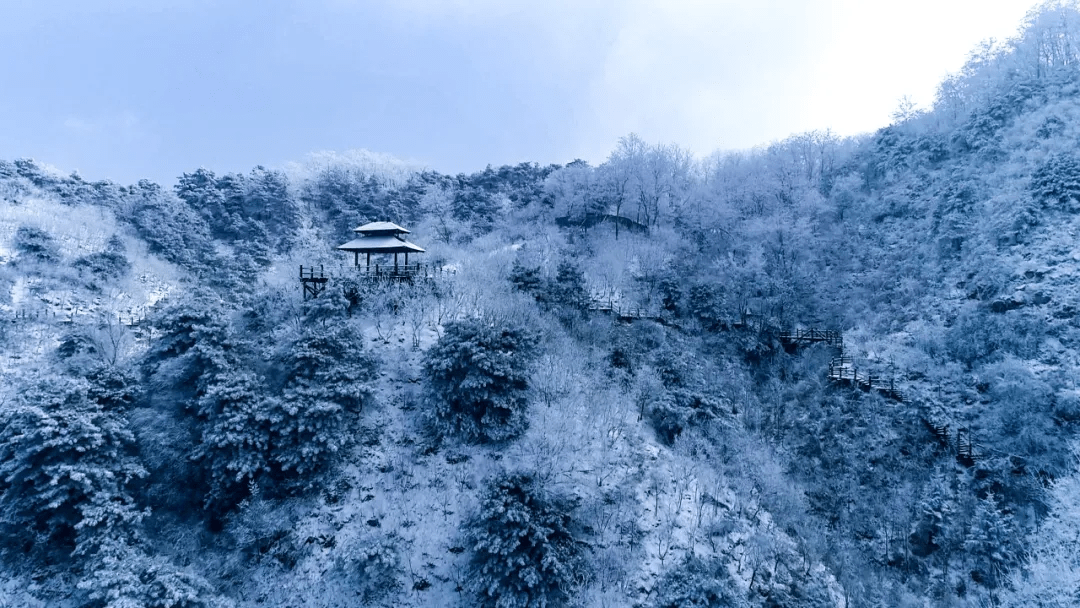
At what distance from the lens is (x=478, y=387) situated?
17188mm

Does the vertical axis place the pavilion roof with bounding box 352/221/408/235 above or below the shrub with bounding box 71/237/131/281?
above

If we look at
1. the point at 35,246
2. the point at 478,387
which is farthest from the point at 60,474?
the point at 35,246

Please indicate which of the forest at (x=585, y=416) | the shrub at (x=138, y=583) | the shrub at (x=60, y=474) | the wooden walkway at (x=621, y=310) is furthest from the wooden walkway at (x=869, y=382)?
the shrub at (x=60, y=474)

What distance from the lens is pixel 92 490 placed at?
13555 mm

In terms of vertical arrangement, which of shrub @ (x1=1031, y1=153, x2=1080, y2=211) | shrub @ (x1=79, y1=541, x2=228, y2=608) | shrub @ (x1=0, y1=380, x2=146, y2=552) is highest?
shrub @ (x1=1031, y1=153, x2=1080, y2=211)

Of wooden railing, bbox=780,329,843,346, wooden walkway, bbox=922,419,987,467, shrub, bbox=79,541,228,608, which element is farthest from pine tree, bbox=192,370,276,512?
wooden walkway, bbox=922,419,987,467

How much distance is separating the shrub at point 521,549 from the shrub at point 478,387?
369cm

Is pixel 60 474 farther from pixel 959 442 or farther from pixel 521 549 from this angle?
pixel 959 442

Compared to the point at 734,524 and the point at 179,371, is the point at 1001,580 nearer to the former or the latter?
the point at 734,524

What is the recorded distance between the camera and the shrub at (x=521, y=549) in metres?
12.4

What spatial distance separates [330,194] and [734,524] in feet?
161

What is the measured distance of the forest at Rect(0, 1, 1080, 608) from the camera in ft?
45.4

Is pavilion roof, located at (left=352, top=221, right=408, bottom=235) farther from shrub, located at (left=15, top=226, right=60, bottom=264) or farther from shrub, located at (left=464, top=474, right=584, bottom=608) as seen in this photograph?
shrub, located at (left=15, top=226, right=60, bottom=264)

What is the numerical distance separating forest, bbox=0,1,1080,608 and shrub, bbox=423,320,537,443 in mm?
111
